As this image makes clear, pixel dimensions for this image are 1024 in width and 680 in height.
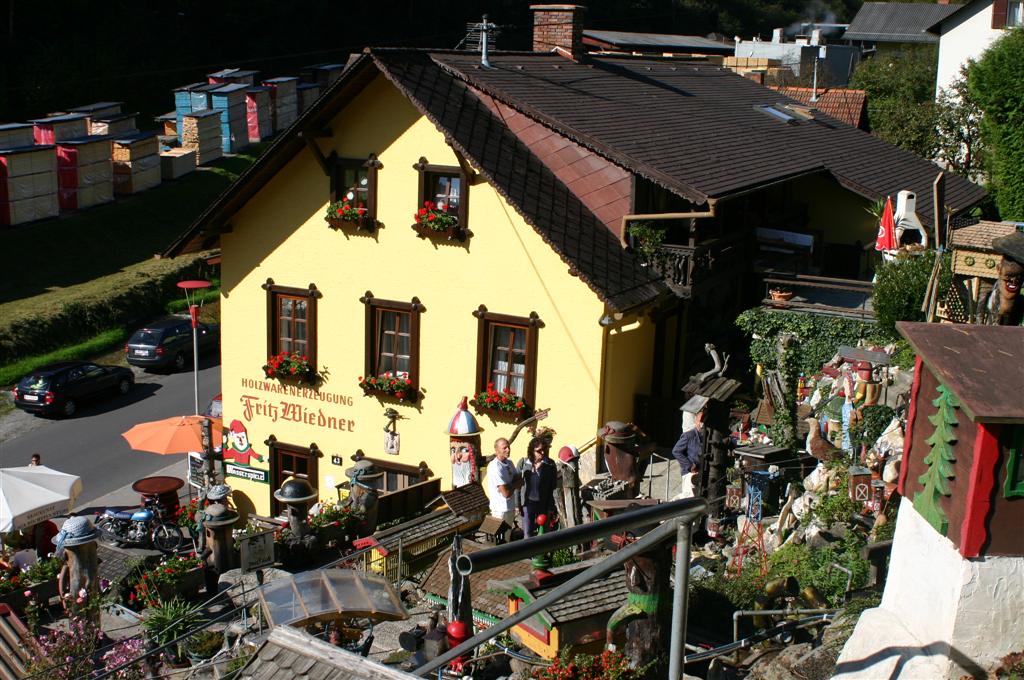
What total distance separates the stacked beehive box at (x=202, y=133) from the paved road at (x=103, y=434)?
17031 mm

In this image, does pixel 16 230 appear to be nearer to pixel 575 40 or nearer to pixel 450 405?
pixel 575 40

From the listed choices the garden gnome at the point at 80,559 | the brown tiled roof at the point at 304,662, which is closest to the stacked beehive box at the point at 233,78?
the garden gnome at the point at 80,559

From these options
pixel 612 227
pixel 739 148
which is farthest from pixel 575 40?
pixel 612 227

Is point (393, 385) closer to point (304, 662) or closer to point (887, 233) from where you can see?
point (887, 233)

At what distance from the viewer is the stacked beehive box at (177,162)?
151 ft

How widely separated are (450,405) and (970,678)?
36.8 ft

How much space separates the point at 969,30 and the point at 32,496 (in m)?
33.0

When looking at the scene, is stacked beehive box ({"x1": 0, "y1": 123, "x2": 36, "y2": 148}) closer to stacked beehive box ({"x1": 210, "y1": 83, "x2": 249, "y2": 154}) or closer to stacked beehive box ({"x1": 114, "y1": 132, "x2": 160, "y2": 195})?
stacked beehive box ({"x1": 114, "y1": 132, "x2": 160, "y2": 195})

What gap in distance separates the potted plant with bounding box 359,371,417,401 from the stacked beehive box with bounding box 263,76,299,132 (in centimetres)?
3764

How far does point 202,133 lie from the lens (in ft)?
157

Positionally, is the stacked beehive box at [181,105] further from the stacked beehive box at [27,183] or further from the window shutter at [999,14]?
the window shutter at [999,14]

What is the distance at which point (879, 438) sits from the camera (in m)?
15.3

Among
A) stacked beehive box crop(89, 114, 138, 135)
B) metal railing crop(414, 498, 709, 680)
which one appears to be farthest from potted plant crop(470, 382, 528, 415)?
stacked beehive box crop(89, 114, 138, 135)

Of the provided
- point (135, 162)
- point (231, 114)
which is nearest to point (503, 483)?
point (135, 162)
